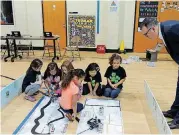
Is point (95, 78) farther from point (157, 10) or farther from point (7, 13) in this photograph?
point (7, 13)

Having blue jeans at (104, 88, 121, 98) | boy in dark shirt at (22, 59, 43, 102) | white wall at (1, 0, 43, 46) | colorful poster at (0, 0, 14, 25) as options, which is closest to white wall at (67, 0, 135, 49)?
white wall at (1, 0, 43, 46)

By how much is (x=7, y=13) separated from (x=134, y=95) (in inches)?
208

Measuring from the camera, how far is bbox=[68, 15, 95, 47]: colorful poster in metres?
6.62

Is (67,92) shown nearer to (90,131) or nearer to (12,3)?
(90,131)

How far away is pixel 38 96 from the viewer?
331 centimetres

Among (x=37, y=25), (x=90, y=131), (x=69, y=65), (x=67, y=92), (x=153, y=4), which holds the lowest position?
(x=90, y=131)

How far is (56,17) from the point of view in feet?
22.1

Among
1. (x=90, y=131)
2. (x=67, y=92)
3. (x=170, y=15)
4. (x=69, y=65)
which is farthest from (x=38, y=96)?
(x=170, y=15)

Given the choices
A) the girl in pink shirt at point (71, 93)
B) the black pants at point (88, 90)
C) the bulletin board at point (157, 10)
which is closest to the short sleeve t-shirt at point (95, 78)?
the black pants at point (88, 90)

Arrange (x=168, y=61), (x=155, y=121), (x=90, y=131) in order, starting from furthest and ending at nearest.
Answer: (x=168, y=61) < (x=155, y=121) < (x=90, y=131)

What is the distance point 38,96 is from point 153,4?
4.59 metres

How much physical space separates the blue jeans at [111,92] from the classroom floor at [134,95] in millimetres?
111

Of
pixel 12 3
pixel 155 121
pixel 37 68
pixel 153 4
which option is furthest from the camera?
pixel 12 3

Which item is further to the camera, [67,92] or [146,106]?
[146,106]
